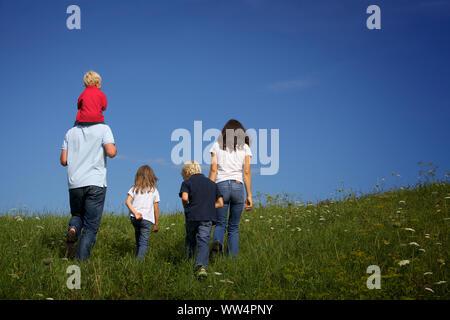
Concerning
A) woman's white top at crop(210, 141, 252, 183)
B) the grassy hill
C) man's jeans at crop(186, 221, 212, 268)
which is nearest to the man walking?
the grassy hill

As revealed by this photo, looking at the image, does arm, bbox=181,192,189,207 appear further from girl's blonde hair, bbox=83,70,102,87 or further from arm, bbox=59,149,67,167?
girl's blonde hair, bbox=83,70,102,87

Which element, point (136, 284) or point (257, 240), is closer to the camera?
point (136, 284)

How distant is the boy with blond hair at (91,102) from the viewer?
6676mm

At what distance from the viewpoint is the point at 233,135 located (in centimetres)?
712

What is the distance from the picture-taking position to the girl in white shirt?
24.4 feet

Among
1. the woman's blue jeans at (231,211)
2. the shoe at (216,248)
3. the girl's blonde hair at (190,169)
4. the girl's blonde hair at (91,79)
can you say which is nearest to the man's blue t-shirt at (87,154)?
the girl's blonde hair at (91,79)

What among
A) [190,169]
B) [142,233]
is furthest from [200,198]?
[142,233]

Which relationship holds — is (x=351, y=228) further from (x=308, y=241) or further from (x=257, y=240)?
(x=257, y=240)

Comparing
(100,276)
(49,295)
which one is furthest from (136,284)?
(49,295)

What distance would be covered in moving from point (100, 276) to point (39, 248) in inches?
119

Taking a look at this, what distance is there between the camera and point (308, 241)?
7578 millimetres

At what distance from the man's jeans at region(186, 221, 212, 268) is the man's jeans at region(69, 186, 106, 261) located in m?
1.56

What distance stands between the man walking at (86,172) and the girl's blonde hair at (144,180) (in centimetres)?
96

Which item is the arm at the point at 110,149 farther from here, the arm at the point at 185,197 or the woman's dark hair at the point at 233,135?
the woman's dark hair at the point at 233,135
